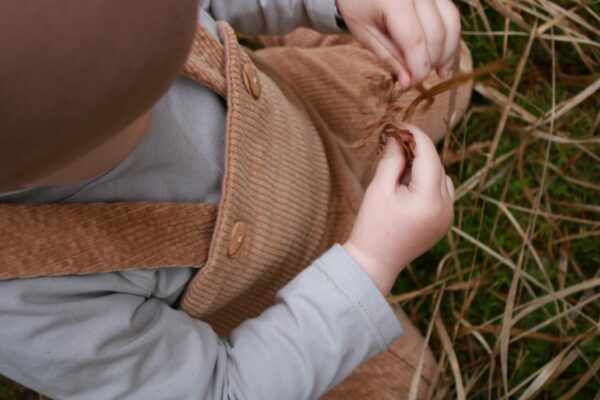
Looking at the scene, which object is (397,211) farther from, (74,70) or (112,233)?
(74,70)

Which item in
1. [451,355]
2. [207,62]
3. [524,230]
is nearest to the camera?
[207,62]

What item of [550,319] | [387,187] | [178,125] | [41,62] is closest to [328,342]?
[387,187]

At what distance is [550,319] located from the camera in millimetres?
1117

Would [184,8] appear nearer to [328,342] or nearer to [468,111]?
[328,342]

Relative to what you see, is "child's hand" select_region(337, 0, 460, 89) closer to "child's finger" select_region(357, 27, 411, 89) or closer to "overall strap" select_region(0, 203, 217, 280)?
"child's finger" select_region(357, 27, 411, 89)

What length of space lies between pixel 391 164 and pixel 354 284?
0.51ft

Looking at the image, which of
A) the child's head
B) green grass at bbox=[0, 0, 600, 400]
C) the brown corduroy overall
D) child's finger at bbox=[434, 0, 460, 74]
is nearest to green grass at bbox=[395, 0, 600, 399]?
green grass at bbox=[0, 0, 600, 400]

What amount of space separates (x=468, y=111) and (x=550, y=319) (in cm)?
42

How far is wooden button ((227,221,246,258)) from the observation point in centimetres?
83

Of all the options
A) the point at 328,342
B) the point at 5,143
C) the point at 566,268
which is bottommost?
the point at 566,268

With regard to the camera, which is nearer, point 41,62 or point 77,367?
point 41,62

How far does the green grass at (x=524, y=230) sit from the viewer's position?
1.18 m

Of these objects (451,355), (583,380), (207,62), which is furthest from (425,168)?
(583,380)

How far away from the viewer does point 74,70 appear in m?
0.42
